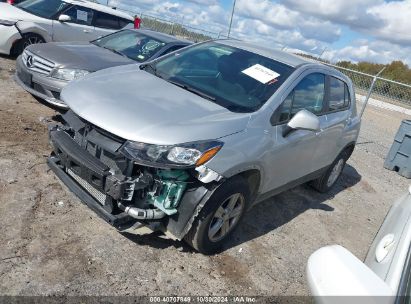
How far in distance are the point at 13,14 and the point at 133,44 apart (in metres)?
3.07

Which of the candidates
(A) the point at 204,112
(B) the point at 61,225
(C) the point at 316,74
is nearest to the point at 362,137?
(C) the point at 316,74

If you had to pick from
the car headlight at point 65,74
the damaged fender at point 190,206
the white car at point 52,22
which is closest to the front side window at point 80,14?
the white car at point 52,22

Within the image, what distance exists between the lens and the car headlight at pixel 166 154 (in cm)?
296

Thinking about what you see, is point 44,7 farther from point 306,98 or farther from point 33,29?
point 306,98

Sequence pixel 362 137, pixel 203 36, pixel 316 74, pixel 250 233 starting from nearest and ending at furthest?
pixel 250 233
pixel 316 74
pixel 362 137
pixel 203 36

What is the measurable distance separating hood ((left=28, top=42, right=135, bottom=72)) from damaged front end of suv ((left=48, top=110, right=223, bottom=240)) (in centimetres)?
298

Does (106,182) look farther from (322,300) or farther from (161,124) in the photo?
(322,300)

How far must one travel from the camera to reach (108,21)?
9.91m

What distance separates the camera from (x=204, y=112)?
342 centimetres

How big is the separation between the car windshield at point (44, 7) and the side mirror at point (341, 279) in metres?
8.91

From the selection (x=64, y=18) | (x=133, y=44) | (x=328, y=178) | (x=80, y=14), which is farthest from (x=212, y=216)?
(x=80, y=14)

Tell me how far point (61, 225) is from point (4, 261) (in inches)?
25.6

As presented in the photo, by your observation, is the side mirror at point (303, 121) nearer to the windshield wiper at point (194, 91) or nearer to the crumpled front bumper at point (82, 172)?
the windshield wiper at point (194, 91)

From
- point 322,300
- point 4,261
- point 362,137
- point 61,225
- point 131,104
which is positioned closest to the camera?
point 322,300
